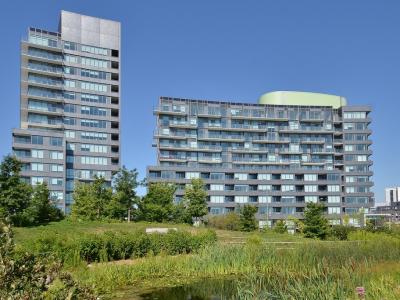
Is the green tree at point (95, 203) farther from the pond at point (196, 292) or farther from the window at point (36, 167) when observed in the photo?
the pond at point (196, 292)

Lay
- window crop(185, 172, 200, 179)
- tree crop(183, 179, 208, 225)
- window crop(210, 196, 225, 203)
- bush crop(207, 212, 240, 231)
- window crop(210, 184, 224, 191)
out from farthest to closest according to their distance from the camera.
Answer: window crop(210, 184, 224, 191) → window crop(185, 172, 200, 179) → window crop(210, 196, 225, 203) → bush crop(207, 212, 240, 231) → tree crop(183, 179, 208, 225)

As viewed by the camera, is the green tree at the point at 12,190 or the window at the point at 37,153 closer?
the green tree at the point at 12,190

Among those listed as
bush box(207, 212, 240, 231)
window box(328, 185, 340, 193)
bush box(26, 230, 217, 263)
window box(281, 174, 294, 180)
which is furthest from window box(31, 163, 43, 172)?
window box(328, 185, 340, 193)

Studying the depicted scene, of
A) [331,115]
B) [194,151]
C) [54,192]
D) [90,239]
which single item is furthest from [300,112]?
[90,239]

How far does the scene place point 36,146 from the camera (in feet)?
281

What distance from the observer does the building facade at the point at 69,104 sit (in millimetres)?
86312

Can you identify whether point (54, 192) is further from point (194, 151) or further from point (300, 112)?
point (300, 112)

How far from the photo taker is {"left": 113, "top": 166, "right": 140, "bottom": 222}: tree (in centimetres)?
5616

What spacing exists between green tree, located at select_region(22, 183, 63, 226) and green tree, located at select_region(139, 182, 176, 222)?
1116cm

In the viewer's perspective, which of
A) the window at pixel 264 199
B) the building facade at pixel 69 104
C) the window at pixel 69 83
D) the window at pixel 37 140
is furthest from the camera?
the window at pixel 264 199

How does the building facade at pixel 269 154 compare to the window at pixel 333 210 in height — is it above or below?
above

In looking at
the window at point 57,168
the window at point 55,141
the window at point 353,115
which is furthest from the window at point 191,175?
the window at point 353,115

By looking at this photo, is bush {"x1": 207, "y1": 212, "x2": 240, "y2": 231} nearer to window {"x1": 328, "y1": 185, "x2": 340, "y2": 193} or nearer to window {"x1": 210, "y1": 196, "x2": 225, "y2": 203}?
window {"x1": 210, "y1": 196, "x2": 225, "y2": 203}

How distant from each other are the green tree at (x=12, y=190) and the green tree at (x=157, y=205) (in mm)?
17376
